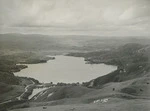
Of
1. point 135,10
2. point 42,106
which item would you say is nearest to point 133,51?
point 135,10

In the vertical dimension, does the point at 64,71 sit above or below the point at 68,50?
below

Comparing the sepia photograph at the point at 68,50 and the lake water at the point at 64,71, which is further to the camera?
the lake water at the point at 64,71

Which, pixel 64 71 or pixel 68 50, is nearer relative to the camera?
pixel 64 71

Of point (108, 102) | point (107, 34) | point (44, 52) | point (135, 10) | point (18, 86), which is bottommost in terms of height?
point (108, 102)

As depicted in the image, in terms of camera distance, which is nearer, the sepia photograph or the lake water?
the sepia photograph

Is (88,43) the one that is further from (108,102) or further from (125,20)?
(108,102)

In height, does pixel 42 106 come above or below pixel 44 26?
below
